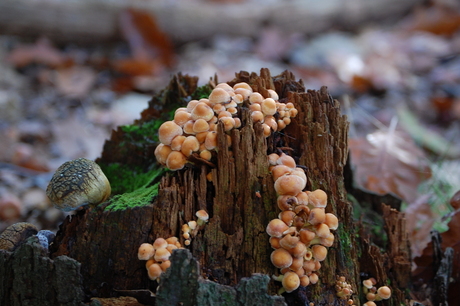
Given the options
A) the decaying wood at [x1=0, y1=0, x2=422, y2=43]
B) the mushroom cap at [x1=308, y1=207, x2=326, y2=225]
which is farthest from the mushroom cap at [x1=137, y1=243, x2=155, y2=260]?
the decaying wood at [x1=0, y1=0, x2=422, y2=43]

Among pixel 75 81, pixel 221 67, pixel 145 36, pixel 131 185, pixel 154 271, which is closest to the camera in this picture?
pixel 154 271

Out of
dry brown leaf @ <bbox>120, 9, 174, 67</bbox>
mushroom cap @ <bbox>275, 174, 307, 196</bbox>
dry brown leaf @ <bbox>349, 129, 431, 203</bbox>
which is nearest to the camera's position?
mushroom cap @ <bbox>275, 174, 307, 196</bbox>

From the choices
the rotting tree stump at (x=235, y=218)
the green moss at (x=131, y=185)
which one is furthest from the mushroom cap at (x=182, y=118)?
the green moss at (x=131, y=185)

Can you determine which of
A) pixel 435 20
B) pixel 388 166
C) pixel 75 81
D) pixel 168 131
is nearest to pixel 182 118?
pixel 168 131

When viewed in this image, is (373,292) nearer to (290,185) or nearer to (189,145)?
(290,185)

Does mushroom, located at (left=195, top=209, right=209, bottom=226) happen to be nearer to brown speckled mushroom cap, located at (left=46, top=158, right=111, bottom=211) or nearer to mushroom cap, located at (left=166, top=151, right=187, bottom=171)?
mushroom cap, located at (left=166, top=151, right=187, bottom=171)

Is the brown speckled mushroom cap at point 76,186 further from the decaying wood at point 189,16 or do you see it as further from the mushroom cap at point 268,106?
the decaying wood at point 189,16
